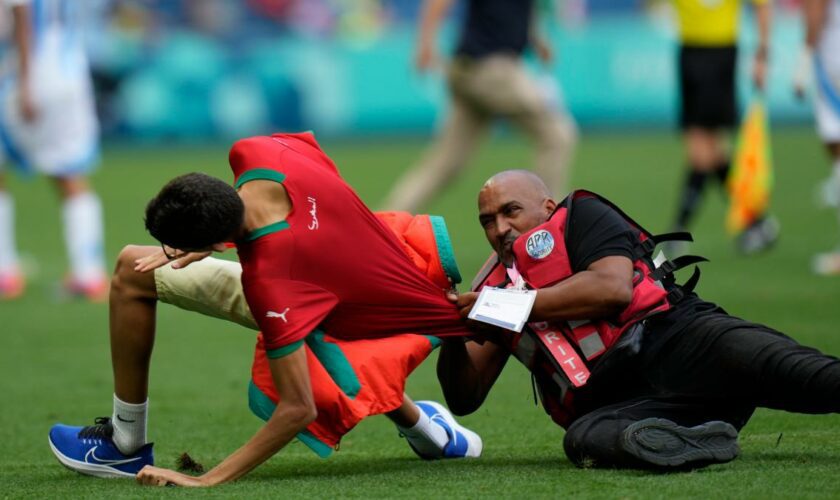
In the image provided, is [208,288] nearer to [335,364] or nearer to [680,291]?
[335,364]

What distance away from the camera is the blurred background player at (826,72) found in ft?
29.7

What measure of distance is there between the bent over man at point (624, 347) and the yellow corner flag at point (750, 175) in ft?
19.1

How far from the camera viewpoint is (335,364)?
14.5 feet

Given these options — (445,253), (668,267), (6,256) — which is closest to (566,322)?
(668,267)

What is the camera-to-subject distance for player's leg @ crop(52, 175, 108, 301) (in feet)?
30.4

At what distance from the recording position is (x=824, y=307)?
780cm

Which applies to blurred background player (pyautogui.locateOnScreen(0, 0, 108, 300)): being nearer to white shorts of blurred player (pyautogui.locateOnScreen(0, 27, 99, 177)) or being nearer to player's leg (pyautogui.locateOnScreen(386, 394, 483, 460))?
white shorts of blurred player (pyautogui.locateOnScreen(0, 27, 99, 177))

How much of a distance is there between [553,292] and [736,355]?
0.61 metres

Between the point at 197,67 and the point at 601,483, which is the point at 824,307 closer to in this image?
the point at 601,483

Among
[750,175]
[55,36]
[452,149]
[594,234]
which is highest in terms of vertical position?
[55,36]

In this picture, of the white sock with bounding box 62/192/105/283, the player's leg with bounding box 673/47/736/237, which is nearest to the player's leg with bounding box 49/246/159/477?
the white sock with bounding box 62/192/105/283

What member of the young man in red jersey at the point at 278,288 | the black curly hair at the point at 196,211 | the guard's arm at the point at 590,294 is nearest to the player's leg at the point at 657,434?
the guard's arm at the point at 590,294

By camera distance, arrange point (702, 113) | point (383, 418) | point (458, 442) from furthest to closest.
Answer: point (702, 113) → point (383, 418) → point (458, 442)

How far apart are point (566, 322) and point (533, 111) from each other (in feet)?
19.0
